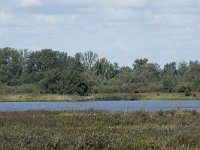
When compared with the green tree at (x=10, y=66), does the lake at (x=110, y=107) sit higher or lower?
lower

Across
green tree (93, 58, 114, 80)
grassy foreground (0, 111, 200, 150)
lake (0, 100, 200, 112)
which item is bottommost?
grassy foreground (0, 111, 200, 150)

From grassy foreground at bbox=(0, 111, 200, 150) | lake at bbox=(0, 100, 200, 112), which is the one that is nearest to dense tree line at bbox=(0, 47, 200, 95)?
lake at bbox=(0, 100, 200, 112)

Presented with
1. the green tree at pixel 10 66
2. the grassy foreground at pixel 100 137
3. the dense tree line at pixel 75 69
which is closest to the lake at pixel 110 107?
the grassy foreground at pixel 100 137

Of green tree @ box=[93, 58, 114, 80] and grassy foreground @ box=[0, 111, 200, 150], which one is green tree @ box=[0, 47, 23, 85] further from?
grassy foreground @ box=[0, 111, 200, 150]

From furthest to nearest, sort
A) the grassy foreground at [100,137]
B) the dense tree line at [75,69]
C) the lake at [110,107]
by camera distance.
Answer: the dense tree line at [75,69] < the lake at [110,107] < the grassy foreground at [100,137]

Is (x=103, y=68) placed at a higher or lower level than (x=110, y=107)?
higher

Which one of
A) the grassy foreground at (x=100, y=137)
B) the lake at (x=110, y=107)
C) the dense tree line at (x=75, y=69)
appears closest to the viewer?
the grassy foreground at (x=100, y=137)

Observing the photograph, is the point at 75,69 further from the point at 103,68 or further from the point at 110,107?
the point at 110,107

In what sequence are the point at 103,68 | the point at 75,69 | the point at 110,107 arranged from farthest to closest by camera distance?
the point at 103,68 < the point at 75,69 < the point at 110,107

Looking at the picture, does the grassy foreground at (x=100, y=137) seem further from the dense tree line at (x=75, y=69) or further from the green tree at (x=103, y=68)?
the green tree at (x=103, y=68)

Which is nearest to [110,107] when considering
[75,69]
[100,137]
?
[100,137]

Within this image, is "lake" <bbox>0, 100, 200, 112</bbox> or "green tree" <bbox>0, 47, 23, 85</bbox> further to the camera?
"green tree" <bbox>0, 47, 23, 85</bbox>

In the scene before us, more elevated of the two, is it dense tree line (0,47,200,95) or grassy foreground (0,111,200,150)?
dense tree line (0,47,200,95)

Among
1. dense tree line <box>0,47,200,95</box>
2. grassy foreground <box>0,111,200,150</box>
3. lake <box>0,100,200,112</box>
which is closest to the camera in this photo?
grassy foreground <box>0,111,200,150</box>
